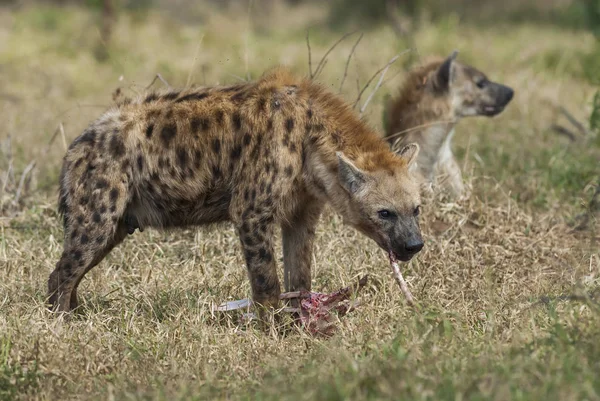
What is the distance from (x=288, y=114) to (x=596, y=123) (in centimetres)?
282

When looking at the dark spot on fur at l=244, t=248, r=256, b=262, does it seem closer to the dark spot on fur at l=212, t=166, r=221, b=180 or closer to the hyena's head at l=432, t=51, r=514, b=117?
the dark spot on fur at l=212, t=166, r=221, b=180

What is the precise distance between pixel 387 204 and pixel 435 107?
302cm

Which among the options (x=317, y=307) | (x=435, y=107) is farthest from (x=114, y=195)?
(x=435, y=107)

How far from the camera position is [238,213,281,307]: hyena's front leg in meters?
4.49

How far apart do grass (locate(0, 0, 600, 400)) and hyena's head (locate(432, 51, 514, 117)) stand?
31cm

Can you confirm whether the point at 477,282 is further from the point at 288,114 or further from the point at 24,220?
the point at 24,220

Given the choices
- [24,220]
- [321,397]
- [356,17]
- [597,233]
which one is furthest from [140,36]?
[321,397]

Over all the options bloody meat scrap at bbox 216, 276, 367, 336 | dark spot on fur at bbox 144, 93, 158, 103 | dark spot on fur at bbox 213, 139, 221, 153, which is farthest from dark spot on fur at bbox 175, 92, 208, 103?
bloody meat scrap at bbox 216, 276, 367, 336

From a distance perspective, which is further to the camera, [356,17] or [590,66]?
[356,17]

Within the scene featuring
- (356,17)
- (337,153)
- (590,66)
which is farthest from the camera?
(356,17)

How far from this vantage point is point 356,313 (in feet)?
15.0

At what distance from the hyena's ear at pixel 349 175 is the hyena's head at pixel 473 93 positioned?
3.05 meters

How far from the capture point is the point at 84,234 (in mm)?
4555

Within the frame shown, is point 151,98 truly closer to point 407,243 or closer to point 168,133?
point 168,133
